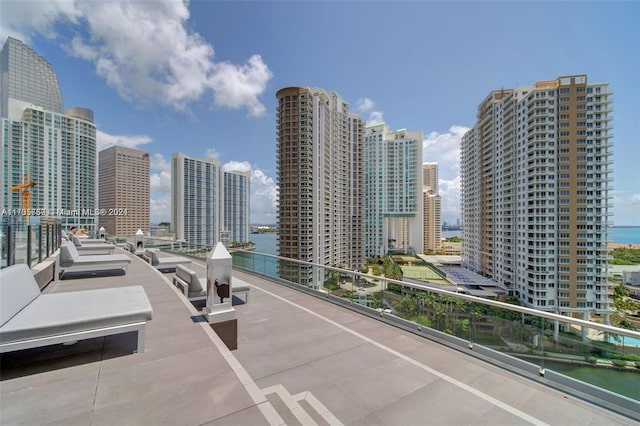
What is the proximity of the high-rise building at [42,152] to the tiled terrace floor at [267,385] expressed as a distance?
6139 centimetres

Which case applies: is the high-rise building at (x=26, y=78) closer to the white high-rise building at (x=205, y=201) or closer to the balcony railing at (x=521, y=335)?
the white high-rise building at (x=205, y=201)

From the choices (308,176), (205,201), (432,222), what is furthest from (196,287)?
(432,222)

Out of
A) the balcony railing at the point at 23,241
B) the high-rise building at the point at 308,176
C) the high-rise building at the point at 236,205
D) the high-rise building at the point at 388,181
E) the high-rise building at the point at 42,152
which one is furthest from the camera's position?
the high-rise building at the point at 236,205

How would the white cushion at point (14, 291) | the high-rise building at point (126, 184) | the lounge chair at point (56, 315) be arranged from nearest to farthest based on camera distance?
the lounge chair at point (56, 315) → the white cushion at point (14, 291) → the high-rise building at point (126, 184)

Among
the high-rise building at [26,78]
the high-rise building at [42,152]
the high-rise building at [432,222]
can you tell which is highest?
the high-rise building at [26,78]

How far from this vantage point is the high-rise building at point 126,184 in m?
74.0

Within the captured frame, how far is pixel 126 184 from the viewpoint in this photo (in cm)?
7669

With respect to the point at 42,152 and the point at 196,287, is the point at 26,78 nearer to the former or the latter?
the point at 42,152

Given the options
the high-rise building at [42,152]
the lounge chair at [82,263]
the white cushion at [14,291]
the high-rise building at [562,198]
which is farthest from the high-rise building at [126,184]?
the high-rise building at [562,198]

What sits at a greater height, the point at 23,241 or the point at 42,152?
the point at 42,152

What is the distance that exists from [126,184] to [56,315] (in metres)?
92.3

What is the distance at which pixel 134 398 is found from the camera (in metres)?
2.29

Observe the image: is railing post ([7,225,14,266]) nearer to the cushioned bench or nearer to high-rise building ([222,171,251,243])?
the cushioned bench

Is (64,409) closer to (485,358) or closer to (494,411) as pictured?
(494,411)
